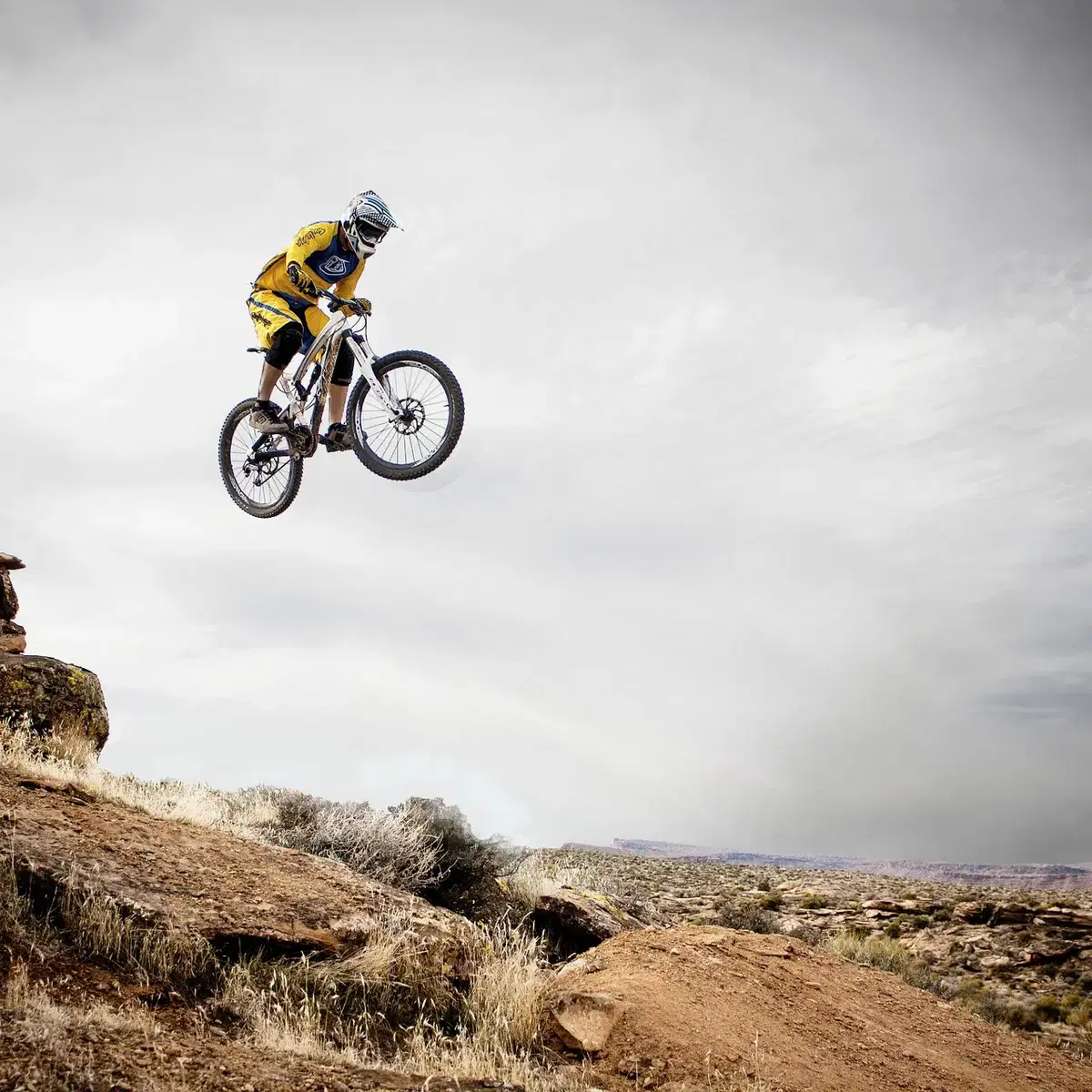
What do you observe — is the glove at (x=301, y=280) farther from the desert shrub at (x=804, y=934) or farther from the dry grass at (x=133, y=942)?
the desert shrub at (x=804, y=934)

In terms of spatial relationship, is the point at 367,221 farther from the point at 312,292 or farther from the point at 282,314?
the point at 282,314

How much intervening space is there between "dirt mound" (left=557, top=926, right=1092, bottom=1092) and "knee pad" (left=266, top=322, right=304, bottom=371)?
24.8ft

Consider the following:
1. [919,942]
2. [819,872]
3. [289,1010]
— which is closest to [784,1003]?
[289,1010]

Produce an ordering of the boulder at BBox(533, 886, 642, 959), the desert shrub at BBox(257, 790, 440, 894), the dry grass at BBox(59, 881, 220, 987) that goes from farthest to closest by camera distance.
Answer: the desert shrub at BBox(257, 790, 440, 894) < the boulder at BBox(533, 886, 642, 959) < the dry grass at BBox(59, 881, 220, 987)

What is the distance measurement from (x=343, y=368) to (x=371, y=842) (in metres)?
6.67

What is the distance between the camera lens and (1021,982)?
59.0 feet

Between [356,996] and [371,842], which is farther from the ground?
[371,842]

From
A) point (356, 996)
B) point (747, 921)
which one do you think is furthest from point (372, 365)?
point (747, 921)

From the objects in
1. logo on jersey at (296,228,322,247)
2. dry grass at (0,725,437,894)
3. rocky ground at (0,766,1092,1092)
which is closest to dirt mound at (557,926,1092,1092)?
rocky ground at (0,766,1092,1092)

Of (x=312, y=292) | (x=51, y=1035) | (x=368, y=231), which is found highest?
(x=368, y=231)

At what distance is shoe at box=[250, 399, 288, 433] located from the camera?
35.4 ft

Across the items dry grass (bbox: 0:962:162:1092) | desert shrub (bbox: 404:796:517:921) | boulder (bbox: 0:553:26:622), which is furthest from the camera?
boulder (bbox: 0:553:26:622)

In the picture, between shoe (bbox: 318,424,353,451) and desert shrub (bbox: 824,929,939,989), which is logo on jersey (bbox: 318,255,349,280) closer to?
shoe (bbox: 318,424,353,451)

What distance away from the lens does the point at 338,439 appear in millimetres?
10234
